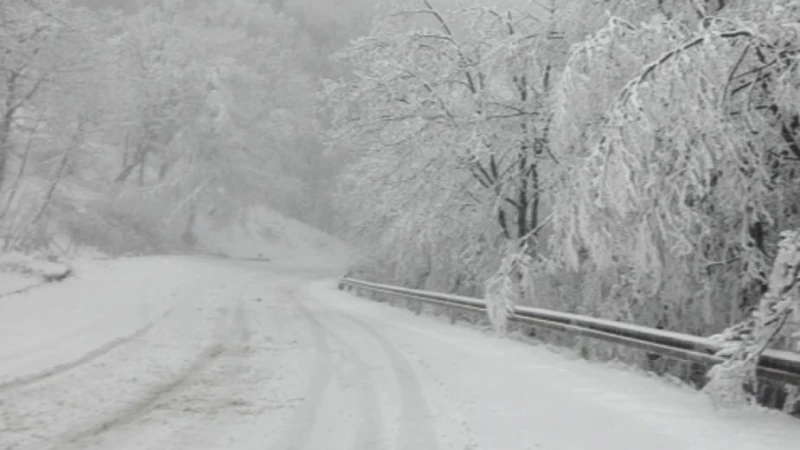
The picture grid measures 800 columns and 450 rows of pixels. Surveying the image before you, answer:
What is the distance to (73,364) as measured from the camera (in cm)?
909

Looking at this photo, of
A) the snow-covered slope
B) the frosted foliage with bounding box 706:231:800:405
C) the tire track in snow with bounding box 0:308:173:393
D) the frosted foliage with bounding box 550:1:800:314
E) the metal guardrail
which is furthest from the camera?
Answer: the snow-covered slope

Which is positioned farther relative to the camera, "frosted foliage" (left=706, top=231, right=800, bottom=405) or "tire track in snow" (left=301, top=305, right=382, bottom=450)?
"frosted foliage" (left=706, top=231, right=800, bottom=405)

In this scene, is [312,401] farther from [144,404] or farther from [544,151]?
[544,151]

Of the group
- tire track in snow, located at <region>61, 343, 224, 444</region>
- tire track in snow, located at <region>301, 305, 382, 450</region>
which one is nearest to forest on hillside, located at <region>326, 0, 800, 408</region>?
tire track in snow, located at <region>301, 305, 382, 450</region>

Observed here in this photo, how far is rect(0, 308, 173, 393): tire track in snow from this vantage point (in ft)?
25.4

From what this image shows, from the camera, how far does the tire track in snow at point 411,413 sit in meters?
6.17

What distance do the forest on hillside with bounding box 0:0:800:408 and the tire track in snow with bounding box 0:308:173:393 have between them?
6485 millimetres

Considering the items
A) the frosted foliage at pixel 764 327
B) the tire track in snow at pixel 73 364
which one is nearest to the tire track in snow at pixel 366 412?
the frosted foliage at pixel 764 327

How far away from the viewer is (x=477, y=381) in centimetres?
933

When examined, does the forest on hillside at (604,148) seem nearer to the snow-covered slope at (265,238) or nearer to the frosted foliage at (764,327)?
the frosted foliage at (764,327)

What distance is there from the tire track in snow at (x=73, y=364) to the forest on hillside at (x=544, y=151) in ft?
21.3

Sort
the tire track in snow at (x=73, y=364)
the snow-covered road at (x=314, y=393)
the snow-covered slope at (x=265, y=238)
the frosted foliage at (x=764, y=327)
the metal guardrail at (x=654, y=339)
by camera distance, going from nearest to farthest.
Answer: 1. the snow-covered road at (x=314, y=393)
2. the frosted foliage at (x=764, y=327)
3. the metal guardrail at (x=654, y=339)
4. the tire track in snow at (x=73, y=364)
5. the snow-covered slope at (x=265, y=238)

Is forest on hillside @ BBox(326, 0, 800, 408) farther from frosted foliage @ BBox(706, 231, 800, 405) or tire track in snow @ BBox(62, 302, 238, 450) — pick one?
tire track in snow @ BBox(62, 302, 238, 450)

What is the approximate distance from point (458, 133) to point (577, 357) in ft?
26.7
